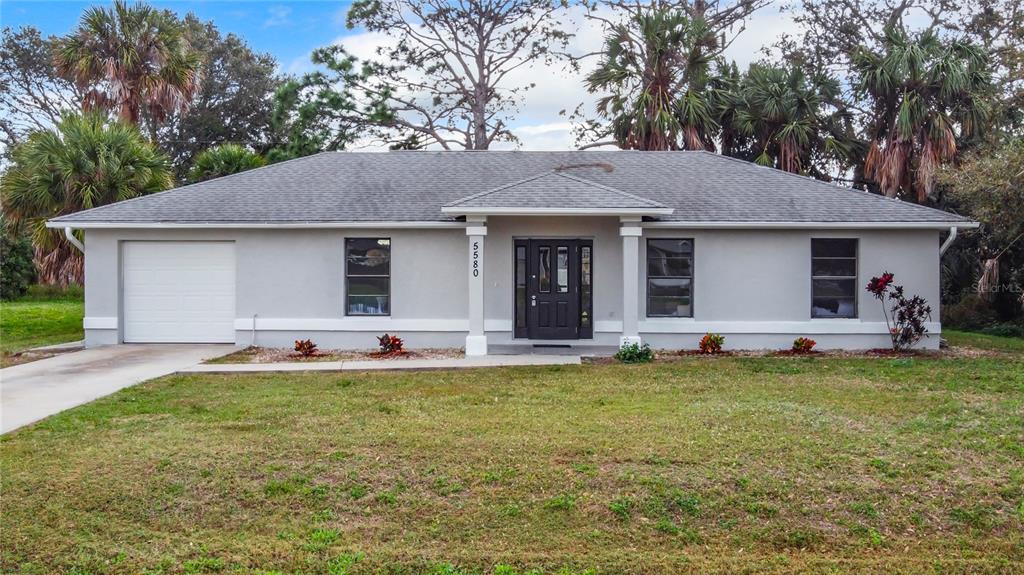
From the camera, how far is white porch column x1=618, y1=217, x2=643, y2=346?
43.8 feet

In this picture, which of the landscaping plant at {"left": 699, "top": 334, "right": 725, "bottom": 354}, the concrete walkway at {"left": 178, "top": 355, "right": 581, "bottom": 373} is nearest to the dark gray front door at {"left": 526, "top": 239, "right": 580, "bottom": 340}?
the concrete walkway at {"left": 178, "top": 355, "right": 581, "bottom": 373}

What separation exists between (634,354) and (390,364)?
417 centimetres

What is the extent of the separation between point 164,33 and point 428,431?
19.5 meters

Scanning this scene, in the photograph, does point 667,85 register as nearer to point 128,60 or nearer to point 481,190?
point 481,190

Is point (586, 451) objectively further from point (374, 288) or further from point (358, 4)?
point (358, 4)

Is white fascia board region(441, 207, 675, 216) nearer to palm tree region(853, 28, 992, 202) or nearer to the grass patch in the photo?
the grass patch

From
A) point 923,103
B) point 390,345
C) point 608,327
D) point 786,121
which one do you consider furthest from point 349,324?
point 923,103

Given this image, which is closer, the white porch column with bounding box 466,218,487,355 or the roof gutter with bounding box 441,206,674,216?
the roof gutter with bounding box 441,206,674,216

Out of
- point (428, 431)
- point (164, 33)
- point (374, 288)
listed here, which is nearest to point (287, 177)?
point (374, 288)

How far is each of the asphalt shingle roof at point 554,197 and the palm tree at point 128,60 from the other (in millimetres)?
13322

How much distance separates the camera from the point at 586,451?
6633 mm

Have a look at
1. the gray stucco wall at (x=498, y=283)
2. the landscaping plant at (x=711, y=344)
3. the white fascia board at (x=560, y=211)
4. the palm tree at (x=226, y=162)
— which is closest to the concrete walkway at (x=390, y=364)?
the gray stucco wall at (x=498, y=283)

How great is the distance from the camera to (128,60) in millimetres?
21141

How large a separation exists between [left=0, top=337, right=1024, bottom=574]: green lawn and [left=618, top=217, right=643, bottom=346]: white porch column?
4353mm
